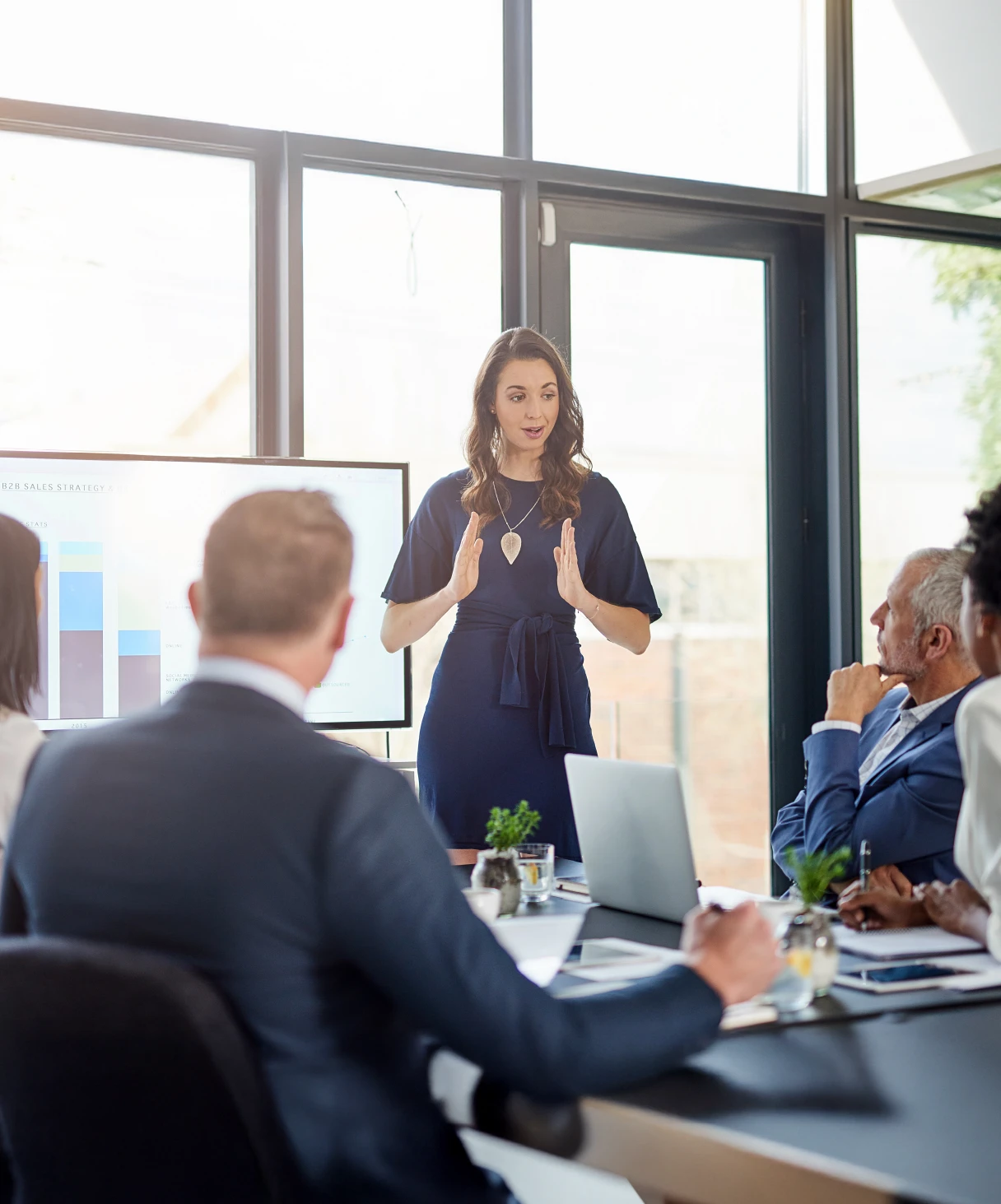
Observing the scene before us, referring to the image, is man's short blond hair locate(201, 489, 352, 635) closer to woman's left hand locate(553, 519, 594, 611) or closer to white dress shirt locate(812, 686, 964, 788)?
white dress shirt locate(812, 686, 964, 788)

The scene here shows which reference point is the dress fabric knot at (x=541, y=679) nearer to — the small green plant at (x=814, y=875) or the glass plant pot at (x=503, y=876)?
the glass plant pot at (x=503, y=876)

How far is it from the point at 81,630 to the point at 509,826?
1820 millimetres

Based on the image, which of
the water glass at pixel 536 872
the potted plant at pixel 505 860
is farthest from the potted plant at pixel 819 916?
the water glass at pixel 536 872

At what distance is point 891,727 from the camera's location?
275 cm

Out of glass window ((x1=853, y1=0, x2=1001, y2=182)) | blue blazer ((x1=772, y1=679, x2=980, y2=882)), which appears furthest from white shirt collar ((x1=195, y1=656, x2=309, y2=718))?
glass window ((x1=853, y1=0, x2=1001, y2=182))

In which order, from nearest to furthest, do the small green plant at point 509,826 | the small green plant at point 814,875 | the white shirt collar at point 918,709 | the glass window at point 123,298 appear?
the small green plant at point 814,875 < the small green plant at point 509,826 < the white shirt collar at point 918,709 < the glass window at point 123,298

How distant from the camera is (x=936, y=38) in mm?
4918

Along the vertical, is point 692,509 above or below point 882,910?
above

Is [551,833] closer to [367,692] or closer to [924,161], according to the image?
[367,692]

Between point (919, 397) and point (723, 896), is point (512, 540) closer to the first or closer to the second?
point (723, 896)

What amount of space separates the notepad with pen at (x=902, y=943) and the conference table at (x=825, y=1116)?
27 centimetres

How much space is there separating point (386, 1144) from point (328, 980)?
149 mm

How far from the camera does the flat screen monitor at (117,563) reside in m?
3.53

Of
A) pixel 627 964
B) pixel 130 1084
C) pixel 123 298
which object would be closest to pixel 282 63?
pixel 123 298
